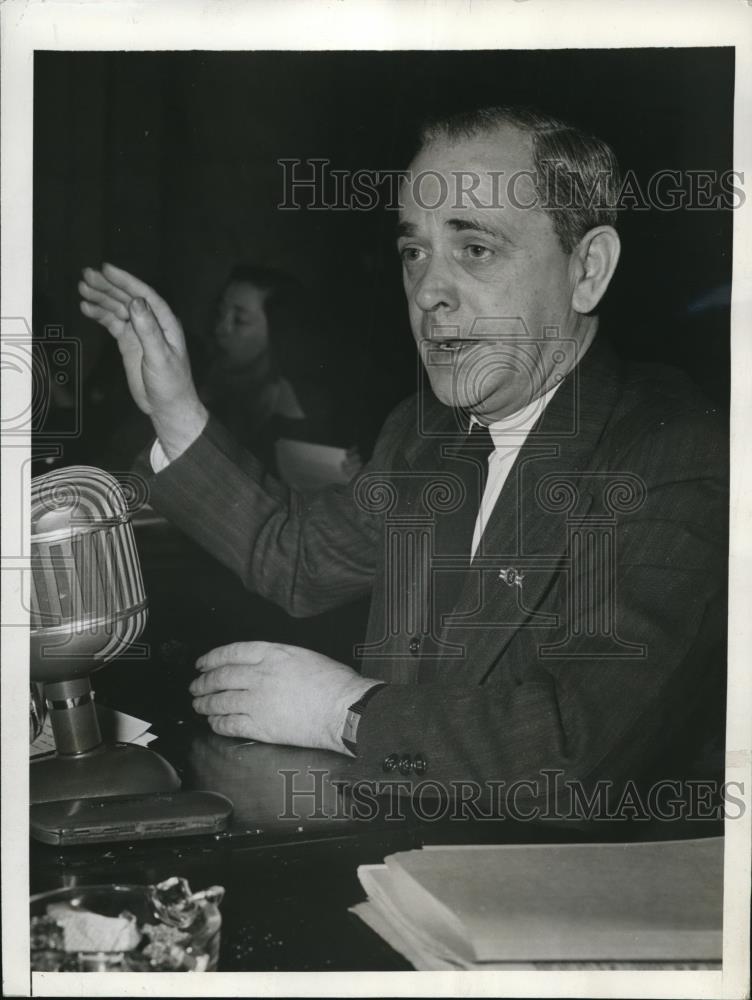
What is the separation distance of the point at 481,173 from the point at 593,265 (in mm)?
263

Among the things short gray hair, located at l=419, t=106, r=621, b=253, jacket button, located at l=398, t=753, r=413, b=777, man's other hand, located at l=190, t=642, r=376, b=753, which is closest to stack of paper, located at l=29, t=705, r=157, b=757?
man's other hand, located at l=190, t=642, r=376, b=753

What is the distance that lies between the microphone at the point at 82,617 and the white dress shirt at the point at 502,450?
0.65 metres

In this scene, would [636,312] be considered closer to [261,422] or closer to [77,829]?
[261,422]

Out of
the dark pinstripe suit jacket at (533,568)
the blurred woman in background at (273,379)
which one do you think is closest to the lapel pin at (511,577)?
the dark pinstripe suit jacket at (533,568)

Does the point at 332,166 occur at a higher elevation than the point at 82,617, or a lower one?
higher

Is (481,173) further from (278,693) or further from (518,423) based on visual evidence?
(278,693)

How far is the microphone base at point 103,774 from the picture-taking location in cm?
192

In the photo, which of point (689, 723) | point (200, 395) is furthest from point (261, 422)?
point (689, 723)

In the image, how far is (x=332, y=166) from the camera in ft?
6.27

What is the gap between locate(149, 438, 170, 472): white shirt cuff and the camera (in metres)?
1.95

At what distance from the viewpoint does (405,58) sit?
6.20 ft

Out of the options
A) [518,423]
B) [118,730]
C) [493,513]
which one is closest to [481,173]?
[518,423]

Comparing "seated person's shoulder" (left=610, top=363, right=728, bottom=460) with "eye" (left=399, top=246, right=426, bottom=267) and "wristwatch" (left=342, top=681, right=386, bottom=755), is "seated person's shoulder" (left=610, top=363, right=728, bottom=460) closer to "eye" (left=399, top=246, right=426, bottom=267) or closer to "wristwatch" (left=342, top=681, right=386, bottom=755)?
"eye" (left=399, top=246, right=426, bottom=267)

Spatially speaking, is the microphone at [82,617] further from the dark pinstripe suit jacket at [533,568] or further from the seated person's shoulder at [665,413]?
the seated person's shoulder at [665,413]
